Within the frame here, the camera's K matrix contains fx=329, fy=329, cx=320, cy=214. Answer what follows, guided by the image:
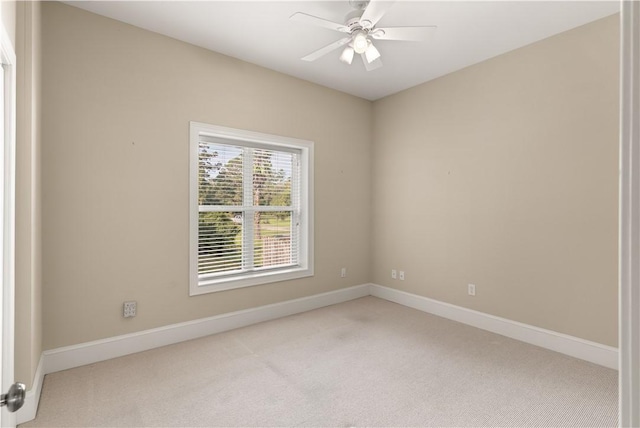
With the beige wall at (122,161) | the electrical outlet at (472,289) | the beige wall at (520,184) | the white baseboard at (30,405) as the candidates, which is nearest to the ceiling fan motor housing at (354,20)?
the beige wall at (122,161)

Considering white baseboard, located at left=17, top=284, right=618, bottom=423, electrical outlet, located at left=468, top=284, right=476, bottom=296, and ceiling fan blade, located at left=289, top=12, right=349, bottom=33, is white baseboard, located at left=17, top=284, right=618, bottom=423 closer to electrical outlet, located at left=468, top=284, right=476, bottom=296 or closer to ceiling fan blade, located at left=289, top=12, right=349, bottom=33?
electrical outlet, located at left=468, top=284, right=476, bottom=296

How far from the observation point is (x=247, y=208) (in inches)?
147

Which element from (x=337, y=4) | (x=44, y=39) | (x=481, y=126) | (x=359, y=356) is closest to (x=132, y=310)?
(x=359, y=356)

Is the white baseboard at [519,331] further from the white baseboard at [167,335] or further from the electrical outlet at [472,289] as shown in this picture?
the white baseboard at [167,335]

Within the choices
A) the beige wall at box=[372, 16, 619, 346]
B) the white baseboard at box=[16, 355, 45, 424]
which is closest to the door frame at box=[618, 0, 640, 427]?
the white baseboard at box=[16, 355, 45, 424]

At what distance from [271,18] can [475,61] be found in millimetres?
2208

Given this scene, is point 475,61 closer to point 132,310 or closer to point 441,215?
point 441,215

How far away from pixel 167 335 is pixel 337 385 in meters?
1.69

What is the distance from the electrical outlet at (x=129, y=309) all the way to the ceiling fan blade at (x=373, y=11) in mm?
2977

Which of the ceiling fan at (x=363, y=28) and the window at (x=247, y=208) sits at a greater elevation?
the ceiling fan at (x=363, y=28)

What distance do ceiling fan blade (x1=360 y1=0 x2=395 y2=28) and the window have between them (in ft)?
5.70

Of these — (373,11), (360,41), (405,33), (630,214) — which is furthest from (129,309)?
(630,214)

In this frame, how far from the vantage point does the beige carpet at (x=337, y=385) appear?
2049 mm

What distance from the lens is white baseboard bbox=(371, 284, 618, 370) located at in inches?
108
